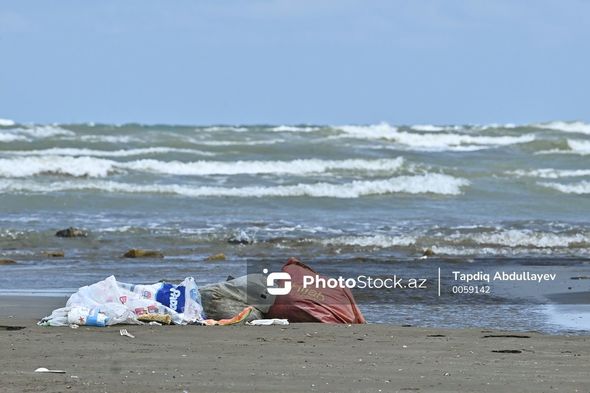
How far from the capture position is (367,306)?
9.27m

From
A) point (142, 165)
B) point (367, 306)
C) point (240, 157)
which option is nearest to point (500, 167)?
point (240, 157)

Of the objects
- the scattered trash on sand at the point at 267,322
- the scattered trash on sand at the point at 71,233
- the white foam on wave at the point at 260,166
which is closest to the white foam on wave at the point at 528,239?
the scattered trash on sand at the point at 71,233

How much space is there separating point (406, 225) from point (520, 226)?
1.72 metres

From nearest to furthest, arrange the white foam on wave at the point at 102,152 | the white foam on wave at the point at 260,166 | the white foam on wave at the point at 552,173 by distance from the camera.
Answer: the white foam on wave at the point at 260,166, the white foam on wave at the point at 552,173, the white foam on wave at the point at 102,152

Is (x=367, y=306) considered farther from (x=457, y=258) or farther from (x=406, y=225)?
(x=406, y=225)

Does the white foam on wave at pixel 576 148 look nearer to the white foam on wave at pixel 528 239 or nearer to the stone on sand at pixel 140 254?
the white foam on wave at pixel 528 239

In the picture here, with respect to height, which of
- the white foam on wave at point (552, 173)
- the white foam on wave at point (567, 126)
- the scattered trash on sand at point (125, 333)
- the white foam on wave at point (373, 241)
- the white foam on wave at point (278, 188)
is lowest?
the scattered trash on sand at point (125, 333)

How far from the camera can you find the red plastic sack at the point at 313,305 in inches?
316

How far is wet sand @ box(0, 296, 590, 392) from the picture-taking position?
5426mm

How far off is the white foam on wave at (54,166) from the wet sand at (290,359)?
18.3 meters

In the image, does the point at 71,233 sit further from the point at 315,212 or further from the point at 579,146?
the point at 579,146

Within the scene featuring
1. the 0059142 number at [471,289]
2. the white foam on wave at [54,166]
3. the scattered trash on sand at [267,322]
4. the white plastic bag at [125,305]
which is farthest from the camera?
the white foam on wave at [54,166]

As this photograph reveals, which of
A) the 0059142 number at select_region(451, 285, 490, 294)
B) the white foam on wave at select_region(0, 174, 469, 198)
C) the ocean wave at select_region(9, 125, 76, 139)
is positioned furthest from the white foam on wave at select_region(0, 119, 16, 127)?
the 0059142 number at select_region(451, 285, 490, 294)

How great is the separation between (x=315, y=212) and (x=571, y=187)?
7.84m
